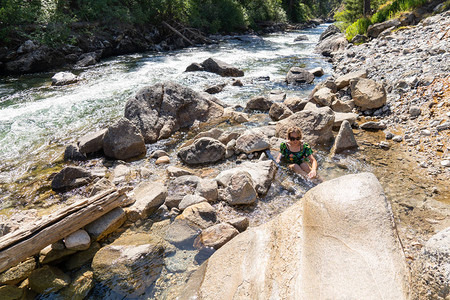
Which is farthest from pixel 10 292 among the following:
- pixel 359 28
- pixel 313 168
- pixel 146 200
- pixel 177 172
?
pixel 359 28

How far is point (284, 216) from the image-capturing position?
307cm

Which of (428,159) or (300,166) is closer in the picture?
(428,159)

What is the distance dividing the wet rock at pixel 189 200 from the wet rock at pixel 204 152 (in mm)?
1718

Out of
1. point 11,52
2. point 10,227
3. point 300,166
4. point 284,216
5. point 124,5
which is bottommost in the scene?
point 300,166

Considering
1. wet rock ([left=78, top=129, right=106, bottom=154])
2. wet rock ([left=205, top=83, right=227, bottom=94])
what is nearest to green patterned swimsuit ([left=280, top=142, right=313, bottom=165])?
wet rock ([left=78, top=129, right=106, bottom=154])

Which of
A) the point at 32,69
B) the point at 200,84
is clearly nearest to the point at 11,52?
the point at 32,69

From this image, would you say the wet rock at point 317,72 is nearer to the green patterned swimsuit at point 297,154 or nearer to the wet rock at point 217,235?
the green patterned swimsuit at point 297,154

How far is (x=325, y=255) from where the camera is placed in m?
2.35

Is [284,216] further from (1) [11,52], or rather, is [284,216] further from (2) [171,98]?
(1) [11,52]

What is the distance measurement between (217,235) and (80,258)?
2.08m

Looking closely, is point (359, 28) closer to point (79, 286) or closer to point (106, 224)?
point (106, 224)

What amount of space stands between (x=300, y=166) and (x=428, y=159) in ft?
8.75

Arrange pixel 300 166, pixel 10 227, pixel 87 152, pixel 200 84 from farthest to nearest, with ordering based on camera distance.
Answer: pixel 200 84
pixel 87 152
pixel 300 166
pixel 10 227

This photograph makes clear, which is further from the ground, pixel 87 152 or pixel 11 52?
pixel 11 52
